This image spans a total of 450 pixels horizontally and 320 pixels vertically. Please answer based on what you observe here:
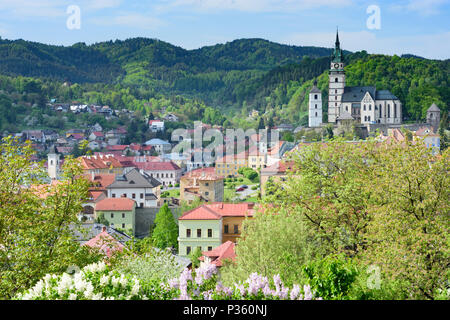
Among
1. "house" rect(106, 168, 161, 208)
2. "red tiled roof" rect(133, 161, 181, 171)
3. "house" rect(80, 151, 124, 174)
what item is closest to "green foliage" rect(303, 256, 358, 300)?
"house" rect(106, 168, 161, 208)

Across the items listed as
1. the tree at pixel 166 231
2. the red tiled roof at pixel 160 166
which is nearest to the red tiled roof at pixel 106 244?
the tree at pixel 166 231

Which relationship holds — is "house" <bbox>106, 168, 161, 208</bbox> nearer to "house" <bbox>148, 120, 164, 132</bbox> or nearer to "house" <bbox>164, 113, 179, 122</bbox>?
"house" <bbox>148, 120, 164, 132</bbox>

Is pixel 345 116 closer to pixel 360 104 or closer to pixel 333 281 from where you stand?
pixel 360 104

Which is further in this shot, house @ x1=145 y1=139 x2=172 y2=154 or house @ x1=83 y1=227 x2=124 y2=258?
house @ x1=145 y1=139 x2=172 y2=154

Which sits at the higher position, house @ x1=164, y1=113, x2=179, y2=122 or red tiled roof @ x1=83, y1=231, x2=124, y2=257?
house @ x1=164, y1=113, x2=179, y2=122

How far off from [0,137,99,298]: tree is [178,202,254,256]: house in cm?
1803

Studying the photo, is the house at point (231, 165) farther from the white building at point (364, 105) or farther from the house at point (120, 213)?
the house at point (120, 213)

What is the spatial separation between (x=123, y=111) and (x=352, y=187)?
126472mm

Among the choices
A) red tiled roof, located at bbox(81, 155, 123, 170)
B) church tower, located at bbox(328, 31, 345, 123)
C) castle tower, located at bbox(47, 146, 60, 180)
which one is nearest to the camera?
red tiled roof, located at bbox(81, 155, 123, 170)

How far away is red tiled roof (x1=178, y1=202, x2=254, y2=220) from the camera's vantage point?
2827cm

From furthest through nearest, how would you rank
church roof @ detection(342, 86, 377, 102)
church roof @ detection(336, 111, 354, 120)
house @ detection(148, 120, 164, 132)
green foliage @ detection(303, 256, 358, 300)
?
house @ detection(148, 120, 164, 132), church roof @ detection(342, 86, 377, 102), church roof @ detection(336, 111, 354, 120), green foliage @ detection(303, 256, 358, 300)

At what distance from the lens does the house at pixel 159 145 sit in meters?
106
